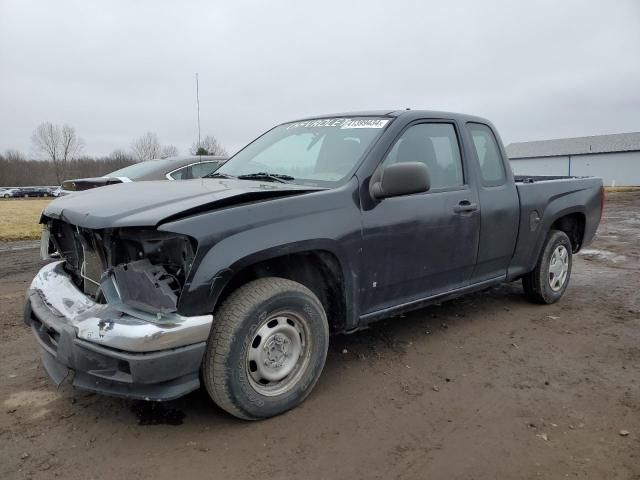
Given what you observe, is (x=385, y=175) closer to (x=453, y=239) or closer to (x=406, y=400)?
(x=453, y=239)

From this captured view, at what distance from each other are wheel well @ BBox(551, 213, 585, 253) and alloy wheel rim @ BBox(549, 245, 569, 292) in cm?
27

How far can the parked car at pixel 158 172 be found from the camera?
715 cm

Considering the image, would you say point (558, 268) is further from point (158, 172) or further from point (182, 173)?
point (158, 172)

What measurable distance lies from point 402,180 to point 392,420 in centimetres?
146

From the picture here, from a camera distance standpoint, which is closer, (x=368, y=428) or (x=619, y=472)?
(x=619, y=472)

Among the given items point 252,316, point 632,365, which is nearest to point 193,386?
point 252,316

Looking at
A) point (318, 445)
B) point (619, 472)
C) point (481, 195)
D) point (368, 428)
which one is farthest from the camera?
point (481, 195)

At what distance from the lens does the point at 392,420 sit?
2.86 metres

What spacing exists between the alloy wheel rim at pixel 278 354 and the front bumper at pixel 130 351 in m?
0.37

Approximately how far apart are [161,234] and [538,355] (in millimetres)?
3018

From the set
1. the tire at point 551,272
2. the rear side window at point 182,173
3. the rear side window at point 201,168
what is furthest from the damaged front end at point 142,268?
the rear side window at point 201,168

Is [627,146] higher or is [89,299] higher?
[627,146]

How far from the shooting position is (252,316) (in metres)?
2.64

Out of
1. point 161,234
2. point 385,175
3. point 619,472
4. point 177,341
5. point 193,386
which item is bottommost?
point 619,472
